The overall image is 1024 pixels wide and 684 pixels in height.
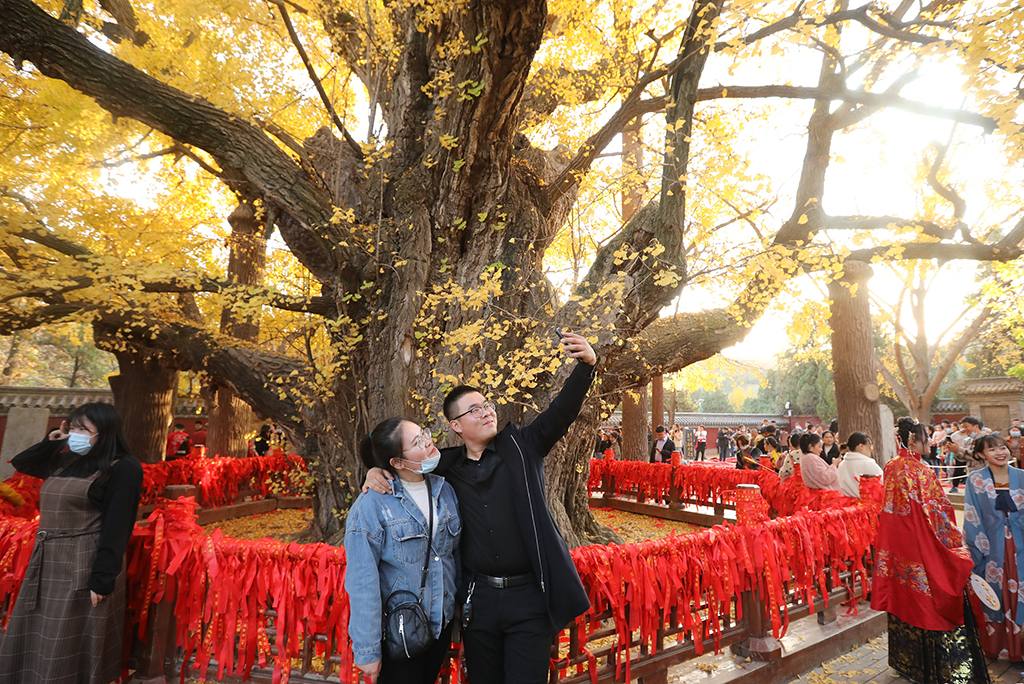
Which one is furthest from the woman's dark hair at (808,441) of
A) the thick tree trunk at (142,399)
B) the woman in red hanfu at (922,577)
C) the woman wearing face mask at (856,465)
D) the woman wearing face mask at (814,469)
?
the thick tree trunk at (142,399)

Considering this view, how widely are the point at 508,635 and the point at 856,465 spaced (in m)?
5.54

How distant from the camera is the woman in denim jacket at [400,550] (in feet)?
7.16

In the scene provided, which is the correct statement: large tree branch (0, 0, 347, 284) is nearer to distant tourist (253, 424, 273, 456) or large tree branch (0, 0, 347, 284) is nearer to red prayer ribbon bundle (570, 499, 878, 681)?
red prayer ribbon bundle (570, 499, 878, 681)

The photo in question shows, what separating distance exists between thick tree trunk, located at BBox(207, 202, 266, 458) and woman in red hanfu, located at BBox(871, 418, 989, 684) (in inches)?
431

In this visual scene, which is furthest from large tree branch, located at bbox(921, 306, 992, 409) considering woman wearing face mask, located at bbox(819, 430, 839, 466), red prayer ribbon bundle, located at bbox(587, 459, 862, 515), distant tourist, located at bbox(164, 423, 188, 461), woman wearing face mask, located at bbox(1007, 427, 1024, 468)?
distant tourist, located at bbox(164, 423, 188, 461)

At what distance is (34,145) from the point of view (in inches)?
321

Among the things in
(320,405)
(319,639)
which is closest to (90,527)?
(319,639)

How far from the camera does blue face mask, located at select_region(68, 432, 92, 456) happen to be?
3203 mm

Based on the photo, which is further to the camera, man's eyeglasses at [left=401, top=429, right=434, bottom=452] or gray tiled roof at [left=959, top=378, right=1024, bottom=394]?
gray tiled roof at [left=959, top=378, right=1024, bottom=394]

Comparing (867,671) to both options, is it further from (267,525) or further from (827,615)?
(267,525)

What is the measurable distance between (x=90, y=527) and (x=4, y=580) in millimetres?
1099

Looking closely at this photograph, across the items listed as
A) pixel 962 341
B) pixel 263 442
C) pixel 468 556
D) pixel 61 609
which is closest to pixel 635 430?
pixel 263 442

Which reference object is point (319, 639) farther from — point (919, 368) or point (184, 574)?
point (919, 368)

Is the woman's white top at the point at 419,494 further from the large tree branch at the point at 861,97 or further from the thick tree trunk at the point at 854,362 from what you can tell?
the thick tree trunk at the point at 854,362
